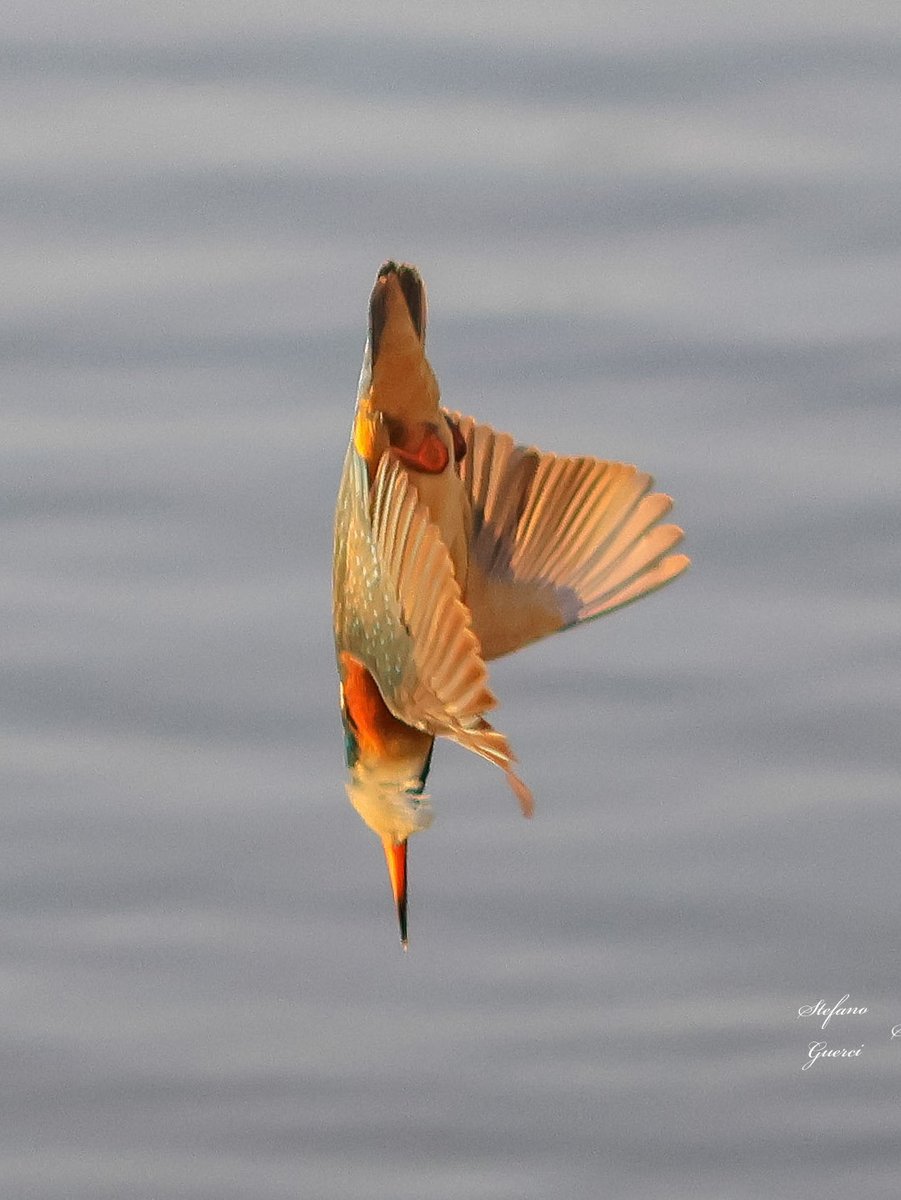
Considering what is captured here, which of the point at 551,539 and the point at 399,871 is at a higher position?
the point at 551,539

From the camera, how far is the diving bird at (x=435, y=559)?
43cm

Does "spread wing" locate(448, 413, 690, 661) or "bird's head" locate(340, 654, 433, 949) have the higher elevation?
"spread wing" locate(448, 413, 690, 661)

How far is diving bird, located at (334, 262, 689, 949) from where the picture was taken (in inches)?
16.8

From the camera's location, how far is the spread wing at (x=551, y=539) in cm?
50

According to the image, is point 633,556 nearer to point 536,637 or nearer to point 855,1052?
point 536,637

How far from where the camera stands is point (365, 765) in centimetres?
47

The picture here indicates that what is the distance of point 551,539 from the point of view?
516mm

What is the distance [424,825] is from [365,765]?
0.9 inches

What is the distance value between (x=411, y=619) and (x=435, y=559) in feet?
0.06

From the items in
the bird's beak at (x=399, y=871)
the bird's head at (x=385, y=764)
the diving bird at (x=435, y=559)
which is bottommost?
the bird's beak at (x=399, y=871)

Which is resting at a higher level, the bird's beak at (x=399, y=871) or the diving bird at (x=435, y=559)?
the diving bird at (x=435, y=559)

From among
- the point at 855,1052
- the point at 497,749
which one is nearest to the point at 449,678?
the point at 497,749

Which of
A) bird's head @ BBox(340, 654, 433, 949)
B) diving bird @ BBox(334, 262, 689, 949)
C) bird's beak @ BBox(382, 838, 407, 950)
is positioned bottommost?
bird's beak @ BBox(382, 838, 407, 950)

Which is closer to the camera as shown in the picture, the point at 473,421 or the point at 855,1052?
the point at 473,421
